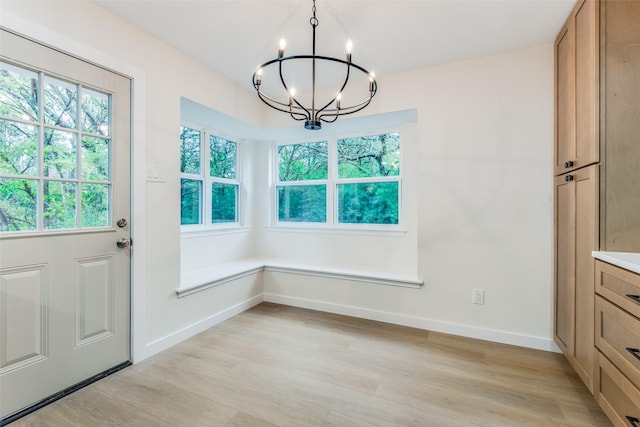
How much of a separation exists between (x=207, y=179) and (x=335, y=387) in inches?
103

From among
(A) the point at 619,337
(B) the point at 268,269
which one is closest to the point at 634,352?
(A) the point at 619,337

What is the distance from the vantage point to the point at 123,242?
6.61 ft

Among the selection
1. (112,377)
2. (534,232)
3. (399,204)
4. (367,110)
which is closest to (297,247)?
(399,204)

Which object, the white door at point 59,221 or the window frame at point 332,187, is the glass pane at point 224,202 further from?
the white door at point 59,221

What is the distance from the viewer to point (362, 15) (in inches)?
76.7

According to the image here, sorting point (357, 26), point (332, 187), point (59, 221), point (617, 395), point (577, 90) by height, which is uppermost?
point (357, 26)

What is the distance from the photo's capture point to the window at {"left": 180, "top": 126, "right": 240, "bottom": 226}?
3.18 m

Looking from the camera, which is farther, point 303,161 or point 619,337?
point 303,161

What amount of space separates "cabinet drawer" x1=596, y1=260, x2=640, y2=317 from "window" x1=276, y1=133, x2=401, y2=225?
189 centimetres

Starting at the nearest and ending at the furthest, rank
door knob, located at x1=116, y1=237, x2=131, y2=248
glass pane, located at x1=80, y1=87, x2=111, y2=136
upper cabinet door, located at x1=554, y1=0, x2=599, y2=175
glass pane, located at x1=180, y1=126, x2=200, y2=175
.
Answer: upper cabinet door, located at x1=554, y1=0, x2=599, y2=175 < glass pane, located at x1=80, y1=87, x2=111, y2=136 < door knob, located at x1=116, y1=237, x2=131, y2=248 < glass pane, located at x1=180, y1=126, x2=200, y2=175

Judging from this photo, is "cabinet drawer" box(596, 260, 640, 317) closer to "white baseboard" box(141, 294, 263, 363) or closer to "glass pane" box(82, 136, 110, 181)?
"white baseboard" box(141, 294, 263, 363)

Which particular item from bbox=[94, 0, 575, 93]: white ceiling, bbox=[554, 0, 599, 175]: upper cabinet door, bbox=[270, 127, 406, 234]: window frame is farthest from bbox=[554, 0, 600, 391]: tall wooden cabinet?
bbox=[270, 127, 406, 234]: window frame

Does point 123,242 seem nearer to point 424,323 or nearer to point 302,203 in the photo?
point 302,203

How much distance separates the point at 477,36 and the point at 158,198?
276 centimetres
